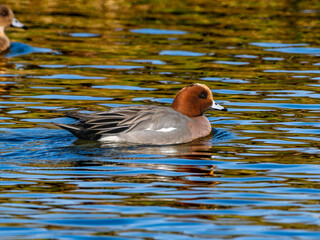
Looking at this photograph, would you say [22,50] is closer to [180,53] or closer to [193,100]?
[180,53]

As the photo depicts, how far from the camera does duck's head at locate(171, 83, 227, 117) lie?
10.5m

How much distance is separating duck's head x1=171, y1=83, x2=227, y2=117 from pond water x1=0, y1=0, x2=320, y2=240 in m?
0.41

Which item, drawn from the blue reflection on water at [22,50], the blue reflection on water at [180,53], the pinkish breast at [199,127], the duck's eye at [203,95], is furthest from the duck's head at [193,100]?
the blue reflection on water at [22,50]

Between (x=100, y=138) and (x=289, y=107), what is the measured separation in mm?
3562

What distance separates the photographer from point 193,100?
34.5 feet

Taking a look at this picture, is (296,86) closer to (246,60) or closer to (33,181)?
(246,60)

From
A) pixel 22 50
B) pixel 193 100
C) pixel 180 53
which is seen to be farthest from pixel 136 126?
pixel 22 50

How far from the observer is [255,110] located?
11.8 meters

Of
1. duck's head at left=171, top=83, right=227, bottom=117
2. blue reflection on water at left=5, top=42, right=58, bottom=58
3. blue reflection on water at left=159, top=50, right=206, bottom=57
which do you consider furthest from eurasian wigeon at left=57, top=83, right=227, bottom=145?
blue reflection on water at left=5, top=42, right=58, bottom=58

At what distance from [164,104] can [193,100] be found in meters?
1.76

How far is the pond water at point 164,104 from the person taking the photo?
6602 millimetres

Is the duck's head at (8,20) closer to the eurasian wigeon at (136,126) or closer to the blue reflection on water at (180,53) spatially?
the blue reflection on water at (180,53)

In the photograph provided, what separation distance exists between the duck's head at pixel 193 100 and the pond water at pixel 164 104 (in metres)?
0.41

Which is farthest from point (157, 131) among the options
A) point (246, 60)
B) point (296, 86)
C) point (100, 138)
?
point (246, 60)
